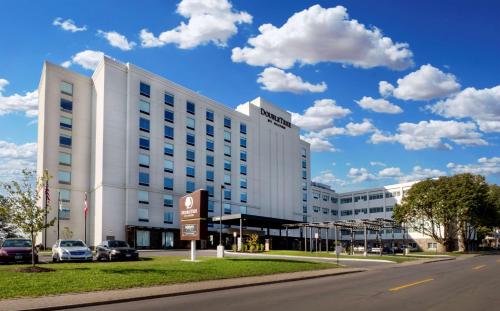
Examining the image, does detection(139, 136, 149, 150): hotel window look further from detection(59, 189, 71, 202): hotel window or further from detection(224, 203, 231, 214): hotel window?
detection(224, 203, 231, 214): hotel window

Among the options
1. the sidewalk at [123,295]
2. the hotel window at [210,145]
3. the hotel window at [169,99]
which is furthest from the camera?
the hotel window at [210,145]

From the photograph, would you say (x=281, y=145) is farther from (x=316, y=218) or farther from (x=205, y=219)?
(x=205, y=219)

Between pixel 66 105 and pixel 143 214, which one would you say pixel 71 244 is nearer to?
pixel 143 214

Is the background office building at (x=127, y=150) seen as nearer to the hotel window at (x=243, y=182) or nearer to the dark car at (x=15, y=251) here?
the hotel window at (x=243, y=182)

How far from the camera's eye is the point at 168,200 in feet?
236

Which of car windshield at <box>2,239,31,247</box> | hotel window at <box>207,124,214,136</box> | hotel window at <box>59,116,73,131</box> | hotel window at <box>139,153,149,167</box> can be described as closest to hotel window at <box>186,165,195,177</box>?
hotel window at <box>207,124,214,136</box>

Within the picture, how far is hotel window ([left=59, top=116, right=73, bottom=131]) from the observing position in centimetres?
6644

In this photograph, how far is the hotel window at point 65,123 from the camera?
66438 millimetres

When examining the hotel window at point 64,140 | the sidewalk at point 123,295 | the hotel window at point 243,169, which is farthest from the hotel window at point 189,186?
the sidewalk at point 123,295

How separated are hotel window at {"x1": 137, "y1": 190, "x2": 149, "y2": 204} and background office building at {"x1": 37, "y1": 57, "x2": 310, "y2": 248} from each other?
5.6 inches

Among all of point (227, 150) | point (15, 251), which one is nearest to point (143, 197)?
point (227, 150)

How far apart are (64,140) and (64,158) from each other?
2537 mm

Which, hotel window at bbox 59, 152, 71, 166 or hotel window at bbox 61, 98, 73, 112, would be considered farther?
hotel window at bbox 61, 98, 73, 112

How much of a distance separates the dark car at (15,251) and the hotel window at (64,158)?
3856 centimetres
